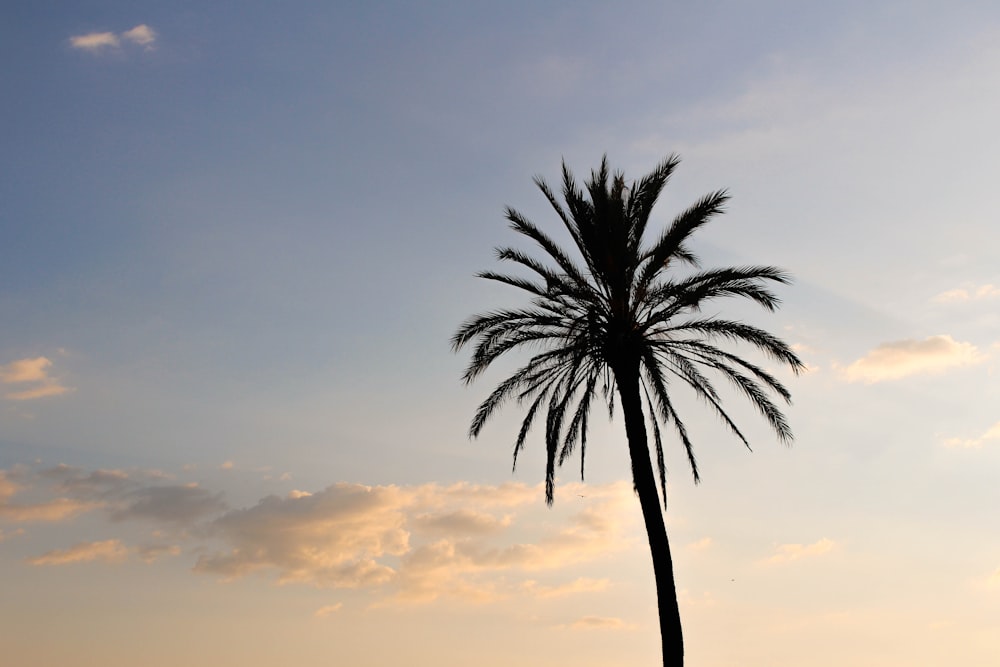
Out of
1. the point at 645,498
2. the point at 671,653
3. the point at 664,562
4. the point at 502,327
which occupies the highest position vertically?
the point at 502,327

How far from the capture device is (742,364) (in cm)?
2530

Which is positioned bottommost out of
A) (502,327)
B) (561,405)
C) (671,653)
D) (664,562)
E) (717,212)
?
(671,653)

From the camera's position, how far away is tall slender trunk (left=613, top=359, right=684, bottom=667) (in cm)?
2333

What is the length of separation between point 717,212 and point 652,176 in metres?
2.04

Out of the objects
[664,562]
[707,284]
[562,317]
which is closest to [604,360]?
[562,317]

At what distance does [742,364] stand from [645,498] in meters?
4.21

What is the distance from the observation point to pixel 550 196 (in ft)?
85.8

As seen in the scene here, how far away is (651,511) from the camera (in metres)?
24.4

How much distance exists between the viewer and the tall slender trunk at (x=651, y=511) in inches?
918

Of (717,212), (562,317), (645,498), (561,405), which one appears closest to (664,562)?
(645,498)

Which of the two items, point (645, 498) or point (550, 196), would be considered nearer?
point (645, 498)

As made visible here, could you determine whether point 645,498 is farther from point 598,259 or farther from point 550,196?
point 550,196

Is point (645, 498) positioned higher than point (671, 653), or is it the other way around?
point (645, 498)

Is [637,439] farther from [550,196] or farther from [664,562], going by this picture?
[550,196]
